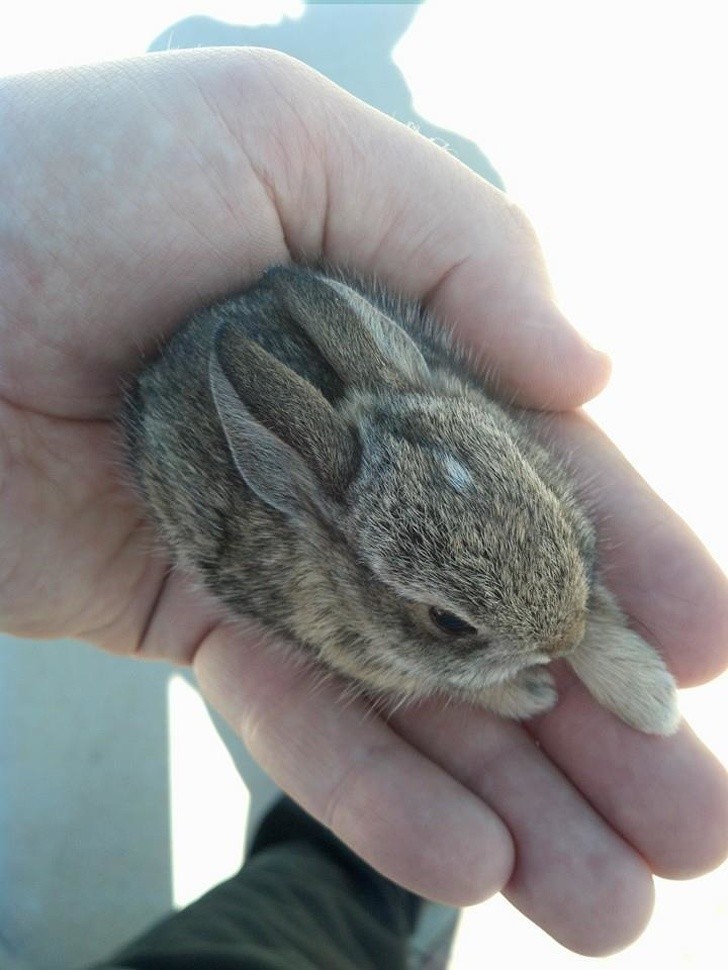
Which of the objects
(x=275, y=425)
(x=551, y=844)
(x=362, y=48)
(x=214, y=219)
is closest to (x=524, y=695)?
(x=551, y=844)

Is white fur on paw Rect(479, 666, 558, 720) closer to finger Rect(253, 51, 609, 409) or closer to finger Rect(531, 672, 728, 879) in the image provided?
finger Rect(531, 672, 728, 879)

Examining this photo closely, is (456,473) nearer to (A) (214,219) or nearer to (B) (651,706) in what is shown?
(B) (651,706)

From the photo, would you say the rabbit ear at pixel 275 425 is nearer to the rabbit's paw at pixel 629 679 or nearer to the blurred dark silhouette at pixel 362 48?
the rabbit's paw at pixel 629 679

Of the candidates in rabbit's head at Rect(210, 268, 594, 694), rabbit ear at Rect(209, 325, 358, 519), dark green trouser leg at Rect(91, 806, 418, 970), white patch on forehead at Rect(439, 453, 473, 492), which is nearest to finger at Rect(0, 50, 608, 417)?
rabbit's head at Rect(210, 268, 594, 694)

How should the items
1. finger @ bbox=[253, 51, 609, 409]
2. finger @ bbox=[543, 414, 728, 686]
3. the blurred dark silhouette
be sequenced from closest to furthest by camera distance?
finger @ bbox=[543, 414, 728, 686] < finger @ bbox=[253, 51, 609, 409] < the blurred dark silhouette

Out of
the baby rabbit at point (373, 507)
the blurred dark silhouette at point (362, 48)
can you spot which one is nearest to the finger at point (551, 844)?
the baby rabbit at point (373, 507)
